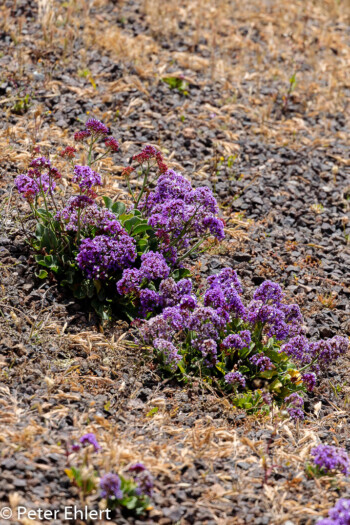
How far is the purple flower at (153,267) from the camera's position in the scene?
4.52 metres

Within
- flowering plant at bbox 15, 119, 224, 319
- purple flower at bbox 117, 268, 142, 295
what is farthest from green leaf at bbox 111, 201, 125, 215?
purple flower at bbox 117, 268, 142, 295

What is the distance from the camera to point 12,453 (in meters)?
3.39

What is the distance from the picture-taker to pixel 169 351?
13.9 ft

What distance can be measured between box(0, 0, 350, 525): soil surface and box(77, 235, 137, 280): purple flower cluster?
356mm

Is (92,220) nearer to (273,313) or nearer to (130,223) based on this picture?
(130,223)

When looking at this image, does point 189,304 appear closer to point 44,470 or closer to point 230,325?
point 230,325

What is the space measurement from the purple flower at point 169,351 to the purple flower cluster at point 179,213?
2.88 feet

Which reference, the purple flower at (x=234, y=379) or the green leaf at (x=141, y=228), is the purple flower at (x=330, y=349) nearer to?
the purple flower at (x=234, y=379)

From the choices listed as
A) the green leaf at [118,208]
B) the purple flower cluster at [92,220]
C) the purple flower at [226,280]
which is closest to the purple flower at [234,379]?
the purple flower at [226,280]

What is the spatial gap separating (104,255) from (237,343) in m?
1.12

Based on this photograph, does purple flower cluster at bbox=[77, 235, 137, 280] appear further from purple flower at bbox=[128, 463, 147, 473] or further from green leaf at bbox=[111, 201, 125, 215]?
purple flower at bbox=[128, 463, 147, 473]

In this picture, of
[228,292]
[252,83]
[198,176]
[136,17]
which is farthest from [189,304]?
[136,17]

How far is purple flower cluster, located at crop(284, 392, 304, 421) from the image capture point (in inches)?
167

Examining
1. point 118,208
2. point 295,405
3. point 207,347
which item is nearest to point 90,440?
point 207,347
